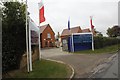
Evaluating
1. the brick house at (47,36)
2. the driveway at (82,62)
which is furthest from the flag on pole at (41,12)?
the brick house at (47,36)

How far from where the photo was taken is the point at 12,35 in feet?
46.3

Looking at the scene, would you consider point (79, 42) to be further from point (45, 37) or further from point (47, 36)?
point (47, 36)

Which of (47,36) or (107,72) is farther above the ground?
(47,36)

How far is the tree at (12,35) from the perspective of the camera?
13.2 m

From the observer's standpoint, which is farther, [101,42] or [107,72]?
[101,42]

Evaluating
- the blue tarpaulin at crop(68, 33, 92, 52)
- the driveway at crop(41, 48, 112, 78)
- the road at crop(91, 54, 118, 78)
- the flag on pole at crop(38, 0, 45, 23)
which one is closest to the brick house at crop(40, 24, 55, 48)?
the blue tarpaulin at crop(68, 33, 92, 52)

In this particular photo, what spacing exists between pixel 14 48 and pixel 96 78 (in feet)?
19.6

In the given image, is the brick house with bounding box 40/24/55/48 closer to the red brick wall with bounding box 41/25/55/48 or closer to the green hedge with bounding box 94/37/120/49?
the red brick wall with bounding box 41/25/55/48

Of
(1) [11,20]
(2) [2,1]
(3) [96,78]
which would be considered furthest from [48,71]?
(2) [2,1]

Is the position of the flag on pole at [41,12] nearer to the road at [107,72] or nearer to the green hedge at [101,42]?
the road at [107,72]

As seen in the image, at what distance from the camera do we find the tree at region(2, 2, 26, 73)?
43.2 ft

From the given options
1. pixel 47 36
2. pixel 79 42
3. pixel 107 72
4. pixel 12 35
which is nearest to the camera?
pixel 107 72

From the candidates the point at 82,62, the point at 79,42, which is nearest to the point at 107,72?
the point at 82,62

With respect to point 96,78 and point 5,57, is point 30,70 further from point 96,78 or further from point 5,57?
point 96,78
